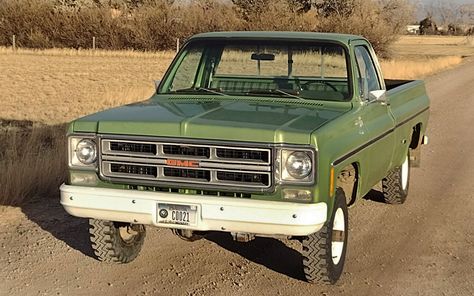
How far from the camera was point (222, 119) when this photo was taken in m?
4.86

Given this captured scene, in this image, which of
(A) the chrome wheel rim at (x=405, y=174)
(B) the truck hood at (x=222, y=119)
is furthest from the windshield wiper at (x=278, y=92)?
(A) the chrome wheel rim at (x=405, y=174)

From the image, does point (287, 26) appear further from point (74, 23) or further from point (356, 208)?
point (356, 208)

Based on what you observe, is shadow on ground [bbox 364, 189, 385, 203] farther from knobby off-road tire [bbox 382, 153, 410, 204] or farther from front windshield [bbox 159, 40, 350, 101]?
front windshield [bbox 159, 40, 350, 101]

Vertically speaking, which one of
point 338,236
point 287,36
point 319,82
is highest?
point 287,36

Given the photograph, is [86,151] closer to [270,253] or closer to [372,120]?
[270,253]

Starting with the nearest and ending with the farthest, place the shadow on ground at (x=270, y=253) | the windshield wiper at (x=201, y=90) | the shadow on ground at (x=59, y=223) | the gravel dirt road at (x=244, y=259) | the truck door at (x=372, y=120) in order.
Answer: the gravel dirt road at (x=244, y=259), the shadow on ground at (x=270, y=253), the truck door at (x=372, y=120), the windshield wiper at (x=201, y=90), the shadow on ground at (x=59, y=223)

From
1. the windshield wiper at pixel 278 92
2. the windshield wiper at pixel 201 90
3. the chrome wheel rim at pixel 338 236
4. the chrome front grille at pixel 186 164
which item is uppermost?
the windshield wiper at pixel 278 92

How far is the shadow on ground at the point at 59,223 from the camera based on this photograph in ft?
20.1

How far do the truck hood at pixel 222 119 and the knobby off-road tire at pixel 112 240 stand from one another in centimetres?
88

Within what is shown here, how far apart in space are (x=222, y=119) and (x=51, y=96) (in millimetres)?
16138

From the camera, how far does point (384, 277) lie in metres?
5.45

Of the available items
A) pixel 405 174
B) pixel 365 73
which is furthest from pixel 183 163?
pixel 405 174

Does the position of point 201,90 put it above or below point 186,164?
above

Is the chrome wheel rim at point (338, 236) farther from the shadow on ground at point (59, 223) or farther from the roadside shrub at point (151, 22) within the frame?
the roadside shrub at point (151, 22)
